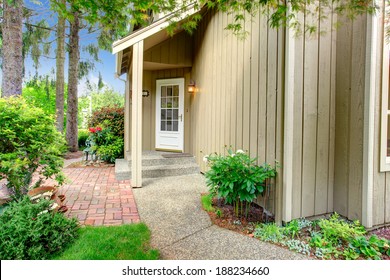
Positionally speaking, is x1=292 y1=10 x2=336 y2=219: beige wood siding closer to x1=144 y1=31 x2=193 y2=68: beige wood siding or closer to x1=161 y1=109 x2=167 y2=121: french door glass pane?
x1=144 y1=31 x2=193 y2=68: beige wood siding

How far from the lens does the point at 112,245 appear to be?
2.26m

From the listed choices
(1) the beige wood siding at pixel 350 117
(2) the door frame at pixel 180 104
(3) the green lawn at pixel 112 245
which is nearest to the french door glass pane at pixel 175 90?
(2) the door frame at pixel 180 104

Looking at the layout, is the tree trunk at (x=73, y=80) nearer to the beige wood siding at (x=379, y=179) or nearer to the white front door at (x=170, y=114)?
the white front door at (x=170, y=114)

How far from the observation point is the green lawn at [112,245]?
209 centimetres

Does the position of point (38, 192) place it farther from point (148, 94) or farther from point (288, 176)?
point (148, 94)

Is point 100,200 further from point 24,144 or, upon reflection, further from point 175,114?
point 175,114

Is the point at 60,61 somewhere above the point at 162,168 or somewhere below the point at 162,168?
above

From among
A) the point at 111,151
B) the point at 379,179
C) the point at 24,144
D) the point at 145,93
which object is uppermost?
the point at 145,93

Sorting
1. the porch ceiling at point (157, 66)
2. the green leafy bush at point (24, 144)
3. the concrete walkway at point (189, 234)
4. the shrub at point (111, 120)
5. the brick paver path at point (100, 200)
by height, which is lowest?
the concrete walkway at point (189, 234)

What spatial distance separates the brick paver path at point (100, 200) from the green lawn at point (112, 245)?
30 cm

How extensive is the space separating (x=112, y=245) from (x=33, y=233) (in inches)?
26.8

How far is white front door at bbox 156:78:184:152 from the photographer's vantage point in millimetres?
6605

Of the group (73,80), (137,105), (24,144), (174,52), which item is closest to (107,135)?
(174,52)
